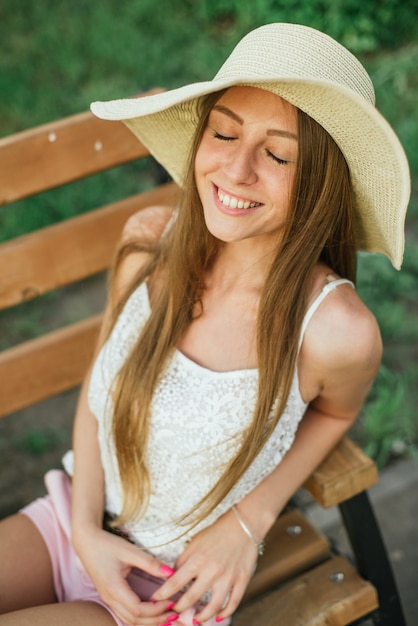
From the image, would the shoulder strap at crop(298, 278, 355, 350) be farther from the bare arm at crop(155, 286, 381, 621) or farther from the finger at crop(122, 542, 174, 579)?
the finger at crop(122, 542, 174, 579)

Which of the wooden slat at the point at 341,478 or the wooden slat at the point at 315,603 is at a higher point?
the wooden slat at the point at 341,478

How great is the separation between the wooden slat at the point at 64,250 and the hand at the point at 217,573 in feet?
2.94

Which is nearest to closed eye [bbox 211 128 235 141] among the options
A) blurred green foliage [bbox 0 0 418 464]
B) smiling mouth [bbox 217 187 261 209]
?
smiling mouth [bbox 217 187 261 209]

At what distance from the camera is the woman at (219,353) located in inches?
62.2

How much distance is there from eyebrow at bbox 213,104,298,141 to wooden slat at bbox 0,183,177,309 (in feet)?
2.54

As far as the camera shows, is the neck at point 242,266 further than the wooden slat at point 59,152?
No

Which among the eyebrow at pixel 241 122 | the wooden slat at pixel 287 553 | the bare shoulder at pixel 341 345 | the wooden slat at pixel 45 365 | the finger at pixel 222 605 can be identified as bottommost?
the wooden slat at pixel 287 553

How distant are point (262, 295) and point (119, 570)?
692 mm

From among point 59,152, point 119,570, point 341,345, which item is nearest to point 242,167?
point 341,345

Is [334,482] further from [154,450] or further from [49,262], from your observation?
[49,262]

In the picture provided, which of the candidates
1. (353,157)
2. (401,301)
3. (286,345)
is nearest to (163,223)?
(286,345)

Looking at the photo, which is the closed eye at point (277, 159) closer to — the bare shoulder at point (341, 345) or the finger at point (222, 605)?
the bare shoulder at point (341, 345)

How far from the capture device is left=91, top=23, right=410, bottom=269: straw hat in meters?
1.43

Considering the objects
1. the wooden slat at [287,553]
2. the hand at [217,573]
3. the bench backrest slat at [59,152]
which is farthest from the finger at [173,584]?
the bench backrest slat at [59,152]
